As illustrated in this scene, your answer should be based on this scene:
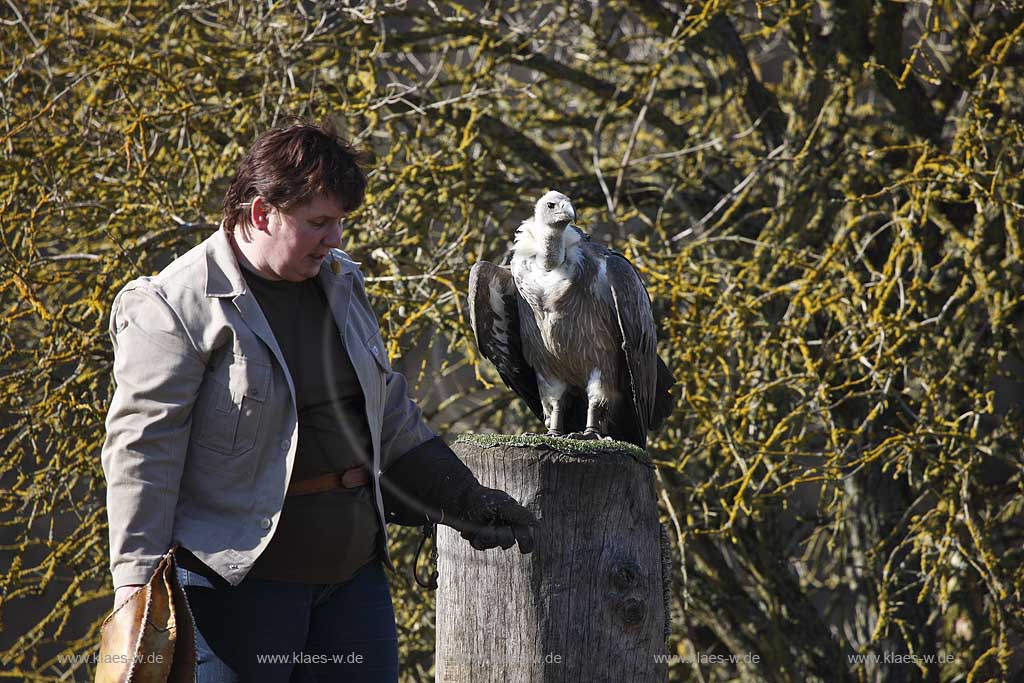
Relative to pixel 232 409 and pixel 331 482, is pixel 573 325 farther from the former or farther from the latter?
pixel 232 409

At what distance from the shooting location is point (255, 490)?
203cm

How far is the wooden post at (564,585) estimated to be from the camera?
238cm

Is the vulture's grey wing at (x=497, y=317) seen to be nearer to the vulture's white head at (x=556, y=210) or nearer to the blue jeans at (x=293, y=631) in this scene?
the vulture's white head at (x=556, y=210)

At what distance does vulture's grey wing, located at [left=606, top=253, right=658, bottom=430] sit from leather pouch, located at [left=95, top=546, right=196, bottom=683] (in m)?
1.88

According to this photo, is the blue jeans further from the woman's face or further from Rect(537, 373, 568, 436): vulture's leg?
Rect(537, 373, 568, 436): vulture's leg

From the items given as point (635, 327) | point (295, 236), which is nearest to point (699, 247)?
point (635, 327)

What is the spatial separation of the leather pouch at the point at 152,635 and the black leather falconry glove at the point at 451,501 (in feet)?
2.04

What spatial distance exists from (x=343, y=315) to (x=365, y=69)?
3.06 metres

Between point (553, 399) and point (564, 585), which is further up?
point (553, 399)

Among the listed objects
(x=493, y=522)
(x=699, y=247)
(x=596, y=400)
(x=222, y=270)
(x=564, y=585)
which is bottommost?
(x=564, y=585)

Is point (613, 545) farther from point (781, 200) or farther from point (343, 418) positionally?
point (781, 200)

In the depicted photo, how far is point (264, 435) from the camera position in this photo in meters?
2.04

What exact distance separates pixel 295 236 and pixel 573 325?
5.02 feet

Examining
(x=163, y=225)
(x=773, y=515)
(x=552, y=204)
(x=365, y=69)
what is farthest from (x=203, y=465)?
(x=773, y=515)
